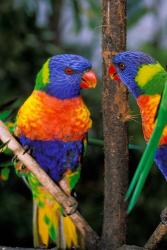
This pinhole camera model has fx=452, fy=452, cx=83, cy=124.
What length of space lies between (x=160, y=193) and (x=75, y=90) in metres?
1.27

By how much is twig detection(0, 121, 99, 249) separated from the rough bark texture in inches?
1.2

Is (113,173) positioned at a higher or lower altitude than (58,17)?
higher

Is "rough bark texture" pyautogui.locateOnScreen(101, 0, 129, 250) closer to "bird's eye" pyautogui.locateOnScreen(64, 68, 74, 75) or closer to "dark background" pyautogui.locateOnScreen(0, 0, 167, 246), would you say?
"bird's eye" pyautogui.locateOnScreen(64, 68, 74, 75)

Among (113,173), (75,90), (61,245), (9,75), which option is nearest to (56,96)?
(75,90)

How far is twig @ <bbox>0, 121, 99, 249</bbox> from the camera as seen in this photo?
0.79m

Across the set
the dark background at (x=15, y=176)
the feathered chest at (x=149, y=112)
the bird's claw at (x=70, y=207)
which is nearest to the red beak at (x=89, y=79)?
the feathered chest at (x=149, y=112)

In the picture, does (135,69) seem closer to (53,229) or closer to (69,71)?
(69,71)

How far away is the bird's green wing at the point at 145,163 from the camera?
1.75ft

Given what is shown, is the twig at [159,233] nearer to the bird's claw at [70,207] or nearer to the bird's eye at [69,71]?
the bird's claw at [70,207]

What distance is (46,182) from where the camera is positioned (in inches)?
31.4

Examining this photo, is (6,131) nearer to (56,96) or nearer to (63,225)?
(56,96)

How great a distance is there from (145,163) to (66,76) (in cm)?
33

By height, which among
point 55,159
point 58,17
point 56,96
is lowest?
point 58,17

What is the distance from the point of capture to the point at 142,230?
193 cm
